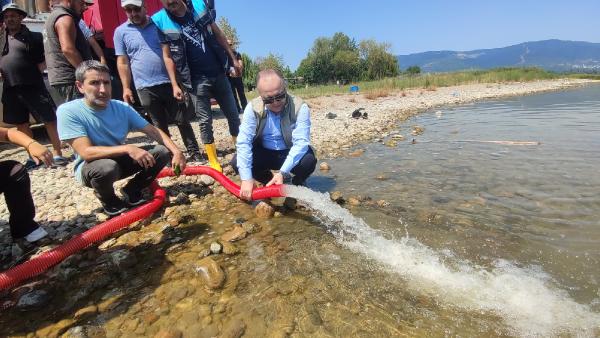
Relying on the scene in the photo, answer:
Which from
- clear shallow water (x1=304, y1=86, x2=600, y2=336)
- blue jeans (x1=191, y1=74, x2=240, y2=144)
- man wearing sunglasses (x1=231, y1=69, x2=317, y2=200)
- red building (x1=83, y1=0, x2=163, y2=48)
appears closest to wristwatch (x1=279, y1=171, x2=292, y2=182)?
man wearing sunglasses (x1=231, y1=69, x2=317, y2=200)

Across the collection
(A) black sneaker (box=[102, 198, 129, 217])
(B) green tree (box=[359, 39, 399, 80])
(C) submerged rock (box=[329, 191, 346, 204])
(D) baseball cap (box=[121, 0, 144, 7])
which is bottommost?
(C) submerged rock (box=[329, 191, 346, 204])

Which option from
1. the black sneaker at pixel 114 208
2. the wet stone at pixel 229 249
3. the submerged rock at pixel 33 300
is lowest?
the submerged rock at pixel 33 300

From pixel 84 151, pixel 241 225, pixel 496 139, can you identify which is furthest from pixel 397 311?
pixel 496 139

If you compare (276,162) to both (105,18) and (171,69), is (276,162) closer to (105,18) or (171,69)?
(171,69)

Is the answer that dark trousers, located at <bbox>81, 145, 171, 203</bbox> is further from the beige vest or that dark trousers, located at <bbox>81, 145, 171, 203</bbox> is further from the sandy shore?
the beige vest

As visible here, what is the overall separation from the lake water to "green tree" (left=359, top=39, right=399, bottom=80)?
65.9 meters

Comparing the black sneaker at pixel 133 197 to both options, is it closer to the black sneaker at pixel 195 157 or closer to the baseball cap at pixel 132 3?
the black sneaker at pixel 195 157

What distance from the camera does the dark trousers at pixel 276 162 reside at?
4.20 m

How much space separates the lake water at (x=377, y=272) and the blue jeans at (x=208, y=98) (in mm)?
1307

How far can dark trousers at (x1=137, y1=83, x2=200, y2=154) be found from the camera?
17.3 ft

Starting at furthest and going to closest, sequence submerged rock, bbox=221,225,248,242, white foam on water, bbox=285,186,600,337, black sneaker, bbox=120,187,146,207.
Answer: black sneaker, bbox=120,187,146,207 < submerged rock, bbox=221,225,248,242 < white foam on water, bbox=285,186,600,337

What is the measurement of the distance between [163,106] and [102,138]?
71.1 inches

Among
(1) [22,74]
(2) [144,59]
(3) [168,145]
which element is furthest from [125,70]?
(3) [168,145]

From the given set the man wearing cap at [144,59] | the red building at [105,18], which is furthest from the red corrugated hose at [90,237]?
the red building at [105,18]
